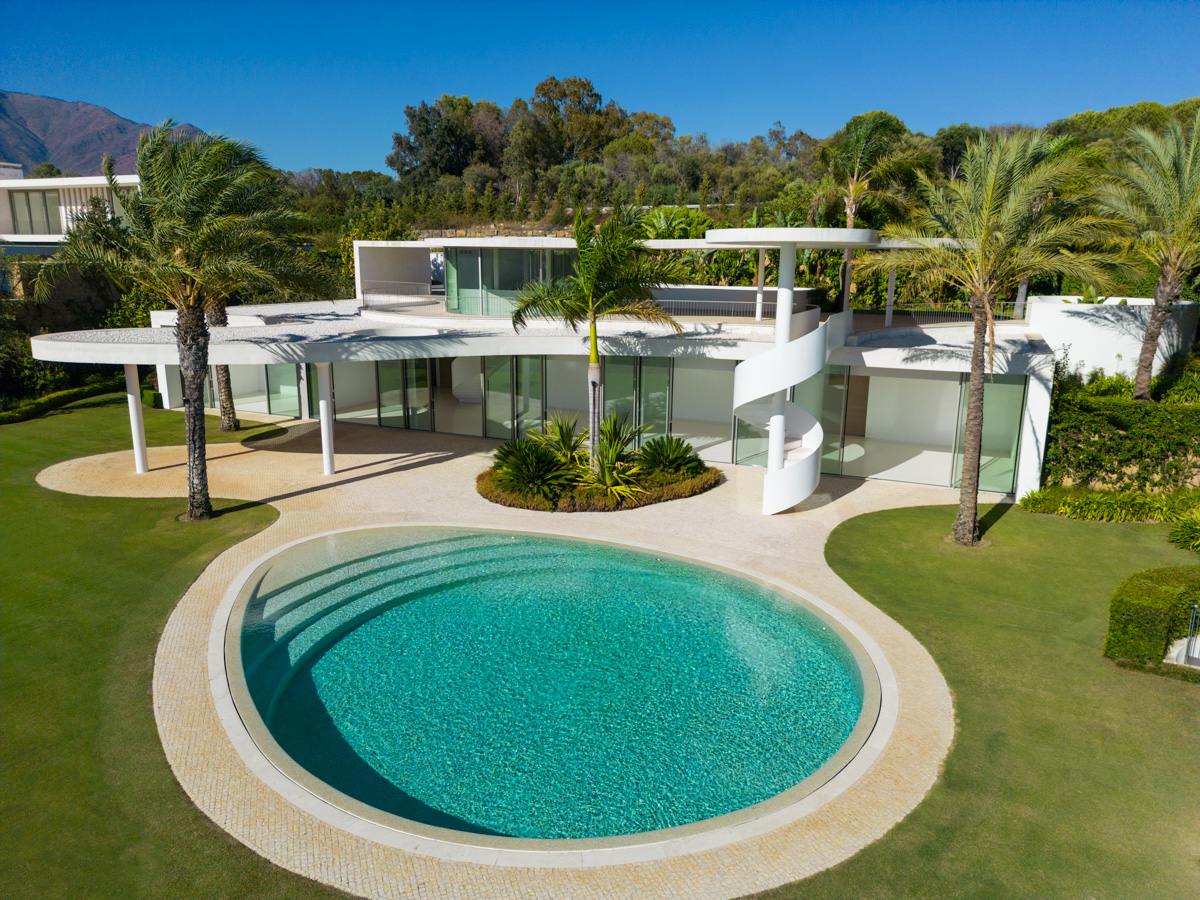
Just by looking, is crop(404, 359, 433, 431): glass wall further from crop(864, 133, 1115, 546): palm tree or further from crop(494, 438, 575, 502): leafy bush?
crop(864, 133, 1115, 546): palm tree

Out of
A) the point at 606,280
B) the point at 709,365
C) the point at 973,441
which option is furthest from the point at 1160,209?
the point at 606,280

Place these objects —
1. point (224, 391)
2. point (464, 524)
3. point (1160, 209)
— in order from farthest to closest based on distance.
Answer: point (224, 391) < point (1160, 209) < point (464, 524)

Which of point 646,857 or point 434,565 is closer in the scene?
point 646,857

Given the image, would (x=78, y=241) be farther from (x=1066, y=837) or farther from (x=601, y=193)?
(x=601, y=193)

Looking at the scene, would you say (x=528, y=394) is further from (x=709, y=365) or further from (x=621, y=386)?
(x=709, y=365)

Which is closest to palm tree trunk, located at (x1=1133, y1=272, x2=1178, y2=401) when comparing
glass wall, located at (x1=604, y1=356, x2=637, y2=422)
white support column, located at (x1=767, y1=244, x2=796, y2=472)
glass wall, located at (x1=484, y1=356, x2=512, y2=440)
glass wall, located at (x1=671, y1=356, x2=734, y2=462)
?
white support column, located at (x1=767, y1=244, x2=796, y2=472)

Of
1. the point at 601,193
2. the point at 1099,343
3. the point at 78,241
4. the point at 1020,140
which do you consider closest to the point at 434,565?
the point at 78,241

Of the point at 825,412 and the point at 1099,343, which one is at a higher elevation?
the point at 1099,343
